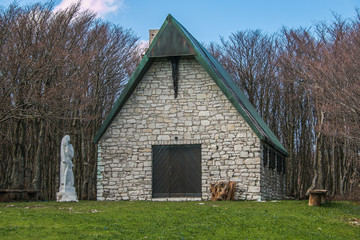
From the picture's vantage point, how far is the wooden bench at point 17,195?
19.2 meters

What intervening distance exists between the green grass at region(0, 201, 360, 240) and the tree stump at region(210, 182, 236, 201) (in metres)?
3.72

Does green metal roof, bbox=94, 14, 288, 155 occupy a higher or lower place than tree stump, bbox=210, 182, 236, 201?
higher

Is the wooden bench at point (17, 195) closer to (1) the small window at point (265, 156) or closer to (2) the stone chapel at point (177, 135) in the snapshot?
(2) the stone chapel at point (177, 135)

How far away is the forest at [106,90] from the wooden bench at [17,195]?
2.44m

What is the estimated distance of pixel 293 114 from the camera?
33594 mm

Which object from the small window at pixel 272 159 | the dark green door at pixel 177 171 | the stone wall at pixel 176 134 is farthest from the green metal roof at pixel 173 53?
the dark green door at pixel 177 171

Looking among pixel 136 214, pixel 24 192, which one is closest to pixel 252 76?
pixel 24 192

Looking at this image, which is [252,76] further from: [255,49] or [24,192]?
[24,192]

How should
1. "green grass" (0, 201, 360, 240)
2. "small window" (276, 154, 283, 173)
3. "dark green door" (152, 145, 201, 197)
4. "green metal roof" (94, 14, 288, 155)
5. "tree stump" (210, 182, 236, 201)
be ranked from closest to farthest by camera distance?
1. "green grass" (0, 201, 360, 240)
2. "tree stump" (210, 182, 236, 201)
3. "green metal roof" (94, 14, 288, 155)
4. "dark green door" (152, 145, 201, 197)
5. "small window" (276, 154, 283, 173)

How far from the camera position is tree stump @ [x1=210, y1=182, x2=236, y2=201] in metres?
19.6

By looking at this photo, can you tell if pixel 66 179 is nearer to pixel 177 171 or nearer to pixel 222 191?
pixel 177 171

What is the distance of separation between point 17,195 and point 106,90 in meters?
11.1

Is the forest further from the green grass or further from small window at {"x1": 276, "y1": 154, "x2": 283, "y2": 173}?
the green grass

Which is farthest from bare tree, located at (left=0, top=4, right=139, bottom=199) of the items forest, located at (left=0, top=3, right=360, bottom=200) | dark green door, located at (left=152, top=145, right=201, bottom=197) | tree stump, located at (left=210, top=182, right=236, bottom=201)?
tree stump, located at (left=210, top=182, right=236, bottom=201)
